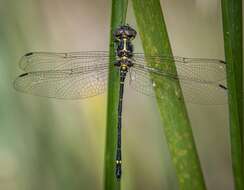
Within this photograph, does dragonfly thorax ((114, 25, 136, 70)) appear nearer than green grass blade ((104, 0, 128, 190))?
No

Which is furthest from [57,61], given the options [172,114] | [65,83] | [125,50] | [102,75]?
[172,114]

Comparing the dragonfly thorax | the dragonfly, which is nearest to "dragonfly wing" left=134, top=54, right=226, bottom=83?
the dragonfly

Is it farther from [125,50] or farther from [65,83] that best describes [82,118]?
[125,50]

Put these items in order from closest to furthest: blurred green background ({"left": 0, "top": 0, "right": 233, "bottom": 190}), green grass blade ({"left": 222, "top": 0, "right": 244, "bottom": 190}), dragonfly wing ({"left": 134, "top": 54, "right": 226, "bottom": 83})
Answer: green grass blade ({"left": 222, "top": 0, "right": 244, "bottom": 190}) → dragonfly wing ({"left": 134, "top": 54, "right": 226, "bottom": 83}) → blurred green background ({"left": 0, "top": 0, "right": 233, "bottom": 190})

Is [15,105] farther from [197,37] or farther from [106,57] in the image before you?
[197,37]

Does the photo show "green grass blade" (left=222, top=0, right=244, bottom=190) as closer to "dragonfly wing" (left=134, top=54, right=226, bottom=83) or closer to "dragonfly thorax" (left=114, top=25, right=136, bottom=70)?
"dragonfly wing" (left=134, top=54, right=226, bottom=83)

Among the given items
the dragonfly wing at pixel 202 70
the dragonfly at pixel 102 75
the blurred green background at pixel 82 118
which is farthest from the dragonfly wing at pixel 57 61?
the dragonfly wing at pixel 202 70
